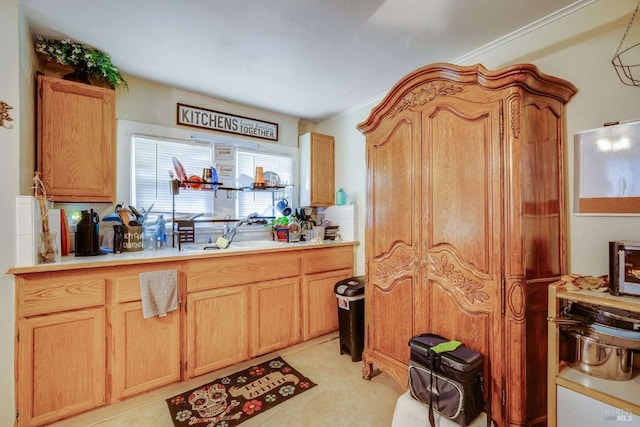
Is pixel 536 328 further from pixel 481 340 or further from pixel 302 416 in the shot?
pixel 302 416

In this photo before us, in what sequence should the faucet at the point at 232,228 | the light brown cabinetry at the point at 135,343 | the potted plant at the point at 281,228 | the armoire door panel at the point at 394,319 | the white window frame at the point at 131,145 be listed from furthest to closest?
the potted plant at the point at 281,228, the faucet at the point at 232,228, the white window frame at the point at 131,145, the armoire door panel at the point at 394,319, the light brown cabinetry at the point at 135,343

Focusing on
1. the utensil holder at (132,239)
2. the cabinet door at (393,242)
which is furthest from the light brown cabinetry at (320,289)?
the utensil holder at (132,239)

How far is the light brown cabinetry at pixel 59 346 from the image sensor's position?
1.59 meters

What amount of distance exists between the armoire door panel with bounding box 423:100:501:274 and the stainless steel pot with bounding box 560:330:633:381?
53 cm

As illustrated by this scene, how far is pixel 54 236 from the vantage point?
5.88 feet

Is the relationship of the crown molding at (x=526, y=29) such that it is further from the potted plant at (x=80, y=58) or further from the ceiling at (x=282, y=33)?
the potted plant at (x=80, y=58)

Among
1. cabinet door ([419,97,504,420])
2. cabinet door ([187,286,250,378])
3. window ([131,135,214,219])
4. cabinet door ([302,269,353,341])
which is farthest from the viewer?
cabinet door ([302,269,353,341])

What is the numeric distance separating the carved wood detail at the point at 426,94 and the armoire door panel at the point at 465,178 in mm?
82

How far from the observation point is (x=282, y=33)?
1.88 meters

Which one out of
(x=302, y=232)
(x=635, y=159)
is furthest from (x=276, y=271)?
(x=635, y=159)

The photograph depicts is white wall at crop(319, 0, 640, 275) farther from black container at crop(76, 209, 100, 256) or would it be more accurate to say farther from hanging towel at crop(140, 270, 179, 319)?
black container at crop(76, 209, 100, 256)

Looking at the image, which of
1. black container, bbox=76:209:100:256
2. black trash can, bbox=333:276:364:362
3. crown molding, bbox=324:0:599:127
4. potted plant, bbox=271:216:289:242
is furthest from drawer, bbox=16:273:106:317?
crown molding, bbox=324:0:599:127

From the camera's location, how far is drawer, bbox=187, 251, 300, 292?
214 centimetres

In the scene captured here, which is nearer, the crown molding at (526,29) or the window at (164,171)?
the crown molding at (526,29)
